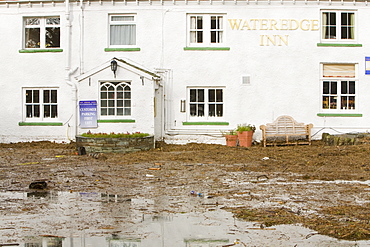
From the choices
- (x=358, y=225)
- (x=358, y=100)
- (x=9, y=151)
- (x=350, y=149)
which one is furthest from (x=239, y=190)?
(x=358, y=100)

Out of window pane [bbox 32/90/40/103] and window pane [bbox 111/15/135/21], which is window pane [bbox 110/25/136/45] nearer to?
window pane [bbox 111/15/135/21]

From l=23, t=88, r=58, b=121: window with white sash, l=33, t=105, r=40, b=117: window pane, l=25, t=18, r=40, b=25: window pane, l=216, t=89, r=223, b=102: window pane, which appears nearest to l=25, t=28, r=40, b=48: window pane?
l=25, t=18, r=40, b=25: window pane

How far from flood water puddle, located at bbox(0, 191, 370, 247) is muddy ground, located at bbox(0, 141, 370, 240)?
0.84 ft

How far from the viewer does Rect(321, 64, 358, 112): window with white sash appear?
68.4 feet

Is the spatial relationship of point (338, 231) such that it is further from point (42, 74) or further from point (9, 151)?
point (42, 74)

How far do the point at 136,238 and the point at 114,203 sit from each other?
2282 millimetres

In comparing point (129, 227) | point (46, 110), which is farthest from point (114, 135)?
point (129, 227)

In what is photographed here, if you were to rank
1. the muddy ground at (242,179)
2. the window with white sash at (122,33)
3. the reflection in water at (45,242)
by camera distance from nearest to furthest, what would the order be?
the reflection in water at (45,242) < the muddy ground at (242,179) < the window with white sash at (122,33)

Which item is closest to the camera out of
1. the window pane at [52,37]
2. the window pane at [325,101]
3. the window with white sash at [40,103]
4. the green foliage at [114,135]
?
the green foliage at [114,135]

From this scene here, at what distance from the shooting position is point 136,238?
233 inches

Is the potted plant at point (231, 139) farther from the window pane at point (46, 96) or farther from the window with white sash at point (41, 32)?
the window with white sash at point (41, 32)

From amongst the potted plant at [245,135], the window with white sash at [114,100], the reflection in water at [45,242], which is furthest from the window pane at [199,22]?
the reflection in water at [45,242]

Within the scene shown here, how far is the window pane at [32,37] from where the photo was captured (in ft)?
70.5

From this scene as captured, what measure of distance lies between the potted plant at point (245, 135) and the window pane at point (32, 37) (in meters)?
9.28
